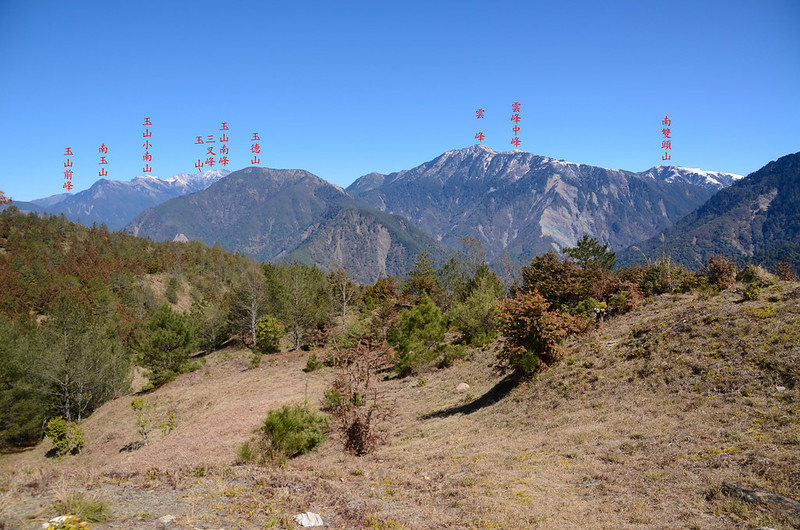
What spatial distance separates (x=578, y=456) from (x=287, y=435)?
10.7 m

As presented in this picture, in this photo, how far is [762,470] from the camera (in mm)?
7359

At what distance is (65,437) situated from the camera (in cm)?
2972

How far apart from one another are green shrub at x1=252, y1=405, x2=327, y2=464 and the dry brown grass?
69cm

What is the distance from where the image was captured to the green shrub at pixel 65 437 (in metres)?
28.7

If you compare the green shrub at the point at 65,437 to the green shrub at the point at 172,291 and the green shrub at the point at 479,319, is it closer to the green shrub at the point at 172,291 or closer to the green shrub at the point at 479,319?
the green shrub at the point at 479,319

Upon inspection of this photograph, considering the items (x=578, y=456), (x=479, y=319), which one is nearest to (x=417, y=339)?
(x=479, y=319)

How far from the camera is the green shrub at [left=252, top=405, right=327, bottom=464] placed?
14633 mm

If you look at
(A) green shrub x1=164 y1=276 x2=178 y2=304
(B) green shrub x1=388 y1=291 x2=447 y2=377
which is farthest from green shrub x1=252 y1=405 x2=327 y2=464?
(A) green shrub x1=164 y1=276 x2=178 y2=304

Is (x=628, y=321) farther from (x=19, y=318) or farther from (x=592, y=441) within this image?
(x=19, y=318)

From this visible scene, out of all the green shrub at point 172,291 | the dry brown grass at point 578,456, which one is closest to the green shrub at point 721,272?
the dry brown grass at point 578,456

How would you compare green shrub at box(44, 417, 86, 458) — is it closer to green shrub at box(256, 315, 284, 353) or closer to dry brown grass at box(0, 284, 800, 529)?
dry brown grass at box(0, 284, 800, 529)

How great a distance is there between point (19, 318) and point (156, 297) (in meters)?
33.0

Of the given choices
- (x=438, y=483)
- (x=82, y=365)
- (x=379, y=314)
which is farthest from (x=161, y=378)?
(x=438, y=483)

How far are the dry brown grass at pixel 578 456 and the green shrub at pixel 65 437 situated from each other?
1467 centimetres
